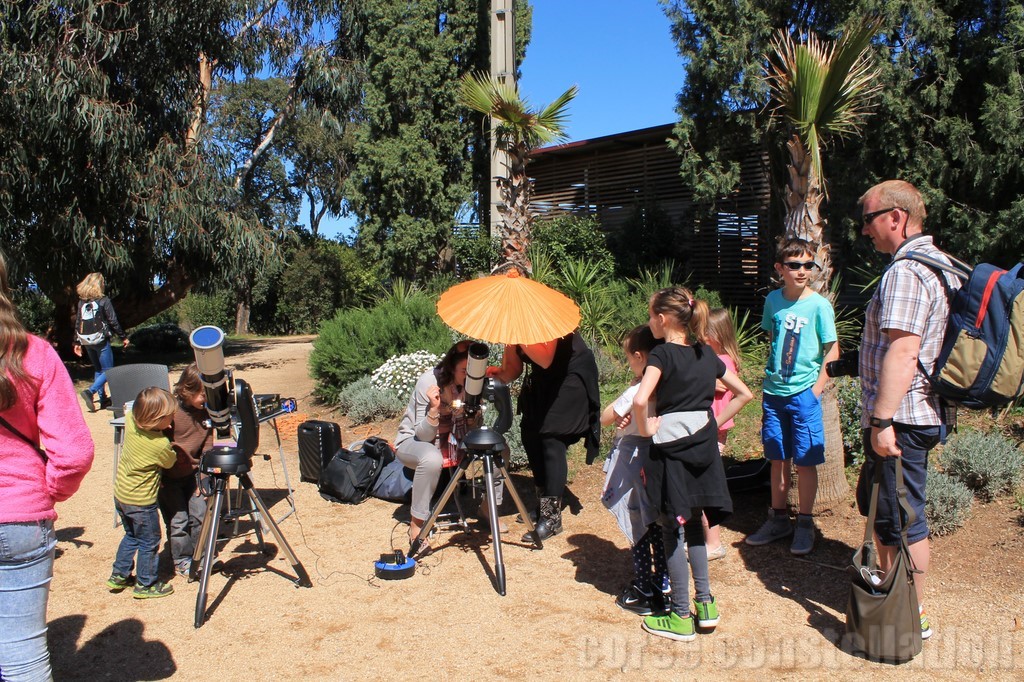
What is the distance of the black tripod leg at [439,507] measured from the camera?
4738 millimetres

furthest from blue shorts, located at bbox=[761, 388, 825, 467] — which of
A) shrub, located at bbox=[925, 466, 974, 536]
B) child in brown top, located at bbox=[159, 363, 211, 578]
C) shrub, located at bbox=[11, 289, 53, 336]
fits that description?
shrub, located at bbox=[11, 289, 53, 336]

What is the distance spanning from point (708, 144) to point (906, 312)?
942 centimetres

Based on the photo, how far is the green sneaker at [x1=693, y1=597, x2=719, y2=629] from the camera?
393 cm

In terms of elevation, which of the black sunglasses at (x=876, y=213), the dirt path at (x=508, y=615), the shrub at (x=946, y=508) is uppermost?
the black sunglasses at (x=876, y=213)

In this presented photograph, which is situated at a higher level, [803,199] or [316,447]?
[803,199]

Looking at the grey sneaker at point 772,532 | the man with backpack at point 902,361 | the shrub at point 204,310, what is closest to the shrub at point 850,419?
the grey sneaker at point 772,532

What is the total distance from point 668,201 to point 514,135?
19.1 ft

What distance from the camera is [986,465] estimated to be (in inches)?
211

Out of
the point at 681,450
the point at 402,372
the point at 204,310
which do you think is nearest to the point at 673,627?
Answer: the point at 681,450

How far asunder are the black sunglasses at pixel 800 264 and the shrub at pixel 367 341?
637 cm

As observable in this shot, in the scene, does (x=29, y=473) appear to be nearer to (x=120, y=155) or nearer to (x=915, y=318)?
(x=915, y=318)

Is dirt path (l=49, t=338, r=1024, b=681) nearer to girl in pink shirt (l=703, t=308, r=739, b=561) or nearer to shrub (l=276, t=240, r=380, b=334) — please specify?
girl in pink shirt (l=703, t=308, r=739, b=561)

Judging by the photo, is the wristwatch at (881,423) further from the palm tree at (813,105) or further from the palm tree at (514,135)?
the palm tree at (514,135)

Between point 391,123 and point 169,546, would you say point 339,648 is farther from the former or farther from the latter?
point 391,123
